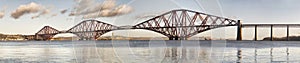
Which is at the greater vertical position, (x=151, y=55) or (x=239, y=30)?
(x=239, y=30)

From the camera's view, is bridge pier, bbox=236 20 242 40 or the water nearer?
the water

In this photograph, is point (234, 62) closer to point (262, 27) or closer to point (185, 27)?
point (185, 27)

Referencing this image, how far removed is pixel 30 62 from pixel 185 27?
5.64 meters

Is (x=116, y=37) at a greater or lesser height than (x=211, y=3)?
lesser

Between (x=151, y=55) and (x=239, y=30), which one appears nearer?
(x=151, y=55)

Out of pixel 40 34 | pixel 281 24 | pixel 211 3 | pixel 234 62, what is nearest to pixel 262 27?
pixel 281 24

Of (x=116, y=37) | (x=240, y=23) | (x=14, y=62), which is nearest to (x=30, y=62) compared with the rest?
(x=14, y=62)

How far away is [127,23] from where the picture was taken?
375 inches

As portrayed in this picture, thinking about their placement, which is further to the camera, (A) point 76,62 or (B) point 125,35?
(A) point 76,62

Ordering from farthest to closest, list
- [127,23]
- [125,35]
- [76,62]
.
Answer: [76,62] → [125,35] → [127,23]

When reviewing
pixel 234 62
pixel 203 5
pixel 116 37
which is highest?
pixel 203 5

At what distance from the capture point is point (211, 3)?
9.98m

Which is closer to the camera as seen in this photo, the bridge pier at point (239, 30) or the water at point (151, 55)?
the water at point (151, 55)

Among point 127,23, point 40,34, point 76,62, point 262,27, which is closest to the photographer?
point 127,23
